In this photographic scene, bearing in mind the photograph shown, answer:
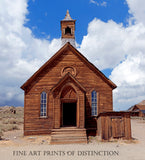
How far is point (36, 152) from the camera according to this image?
9766 millimetres

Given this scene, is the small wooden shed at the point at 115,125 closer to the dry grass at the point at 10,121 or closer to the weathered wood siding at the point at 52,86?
the weathered wood siding at the point at 52,86

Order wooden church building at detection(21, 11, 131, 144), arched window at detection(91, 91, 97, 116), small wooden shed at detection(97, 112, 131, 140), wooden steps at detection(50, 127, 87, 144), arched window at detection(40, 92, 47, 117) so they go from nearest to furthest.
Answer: wooden steps at detection(50, 127, 87, 144) → small wooden shed at detection(97, 112, 131, 140) → wooden church building at detection(21, 11, 131, 144) → arched window at detection(40, 92, 47, 117) → arched window at detection(91, 91, 97, 116)

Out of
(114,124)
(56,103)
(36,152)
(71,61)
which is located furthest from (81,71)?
(36,152)

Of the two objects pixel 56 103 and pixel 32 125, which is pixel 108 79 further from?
pixel 32 125

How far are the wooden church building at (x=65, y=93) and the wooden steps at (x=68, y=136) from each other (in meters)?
0.45

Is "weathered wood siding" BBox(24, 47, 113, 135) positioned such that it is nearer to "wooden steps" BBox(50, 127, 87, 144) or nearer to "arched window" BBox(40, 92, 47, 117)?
"arched window" BBox(40, 92, 47, 117)

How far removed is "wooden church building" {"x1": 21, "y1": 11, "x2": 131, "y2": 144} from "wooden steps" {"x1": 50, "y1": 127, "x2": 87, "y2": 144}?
447 millimetres

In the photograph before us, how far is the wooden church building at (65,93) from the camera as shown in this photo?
14250mm

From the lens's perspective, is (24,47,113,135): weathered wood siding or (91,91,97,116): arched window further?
(91,91,97,116): arched window

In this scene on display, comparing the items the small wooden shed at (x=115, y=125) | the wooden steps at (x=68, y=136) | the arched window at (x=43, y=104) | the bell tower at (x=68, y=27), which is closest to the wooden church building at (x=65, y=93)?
the arched window at (x=43, y=104)

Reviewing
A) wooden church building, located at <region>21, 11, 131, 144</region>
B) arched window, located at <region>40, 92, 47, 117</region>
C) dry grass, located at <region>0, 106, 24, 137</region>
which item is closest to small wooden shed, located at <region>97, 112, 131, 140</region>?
wooden church building, located at <region>21, 11, 131, 144</region>

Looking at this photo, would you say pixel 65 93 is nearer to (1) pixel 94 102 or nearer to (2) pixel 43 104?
(2) pixel 43 104

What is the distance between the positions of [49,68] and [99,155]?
374 inches

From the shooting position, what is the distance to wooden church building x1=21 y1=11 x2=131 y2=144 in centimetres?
1425
